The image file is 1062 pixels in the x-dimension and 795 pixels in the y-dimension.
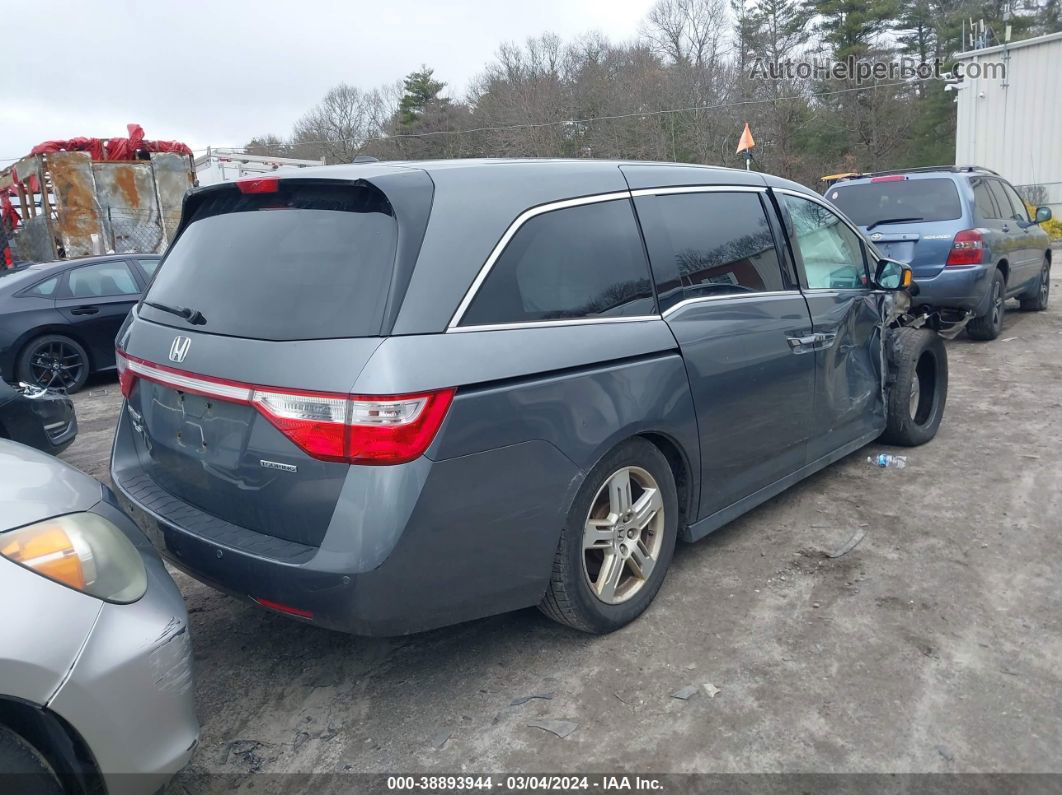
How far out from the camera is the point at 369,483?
90.0 inches

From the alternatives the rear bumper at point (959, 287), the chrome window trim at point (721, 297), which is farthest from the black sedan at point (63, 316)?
the rear bumper at point (959, 287)

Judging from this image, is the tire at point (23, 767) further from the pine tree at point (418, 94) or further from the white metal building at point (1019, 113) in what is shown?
the pine tree at point (418, 94)

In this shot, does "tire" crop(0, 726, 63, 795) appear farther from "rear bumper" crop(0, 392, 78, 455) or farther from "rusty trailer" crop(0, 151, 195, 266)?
"rusty trailer" crop(0, 151, 195, 266)

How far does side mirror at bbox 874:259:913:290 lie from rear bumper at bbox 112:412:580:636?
293 cm

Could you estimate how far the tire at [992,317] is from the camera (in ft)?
27.0

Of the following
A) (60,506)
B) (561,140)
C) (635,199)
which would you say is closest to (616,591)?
(635,199)

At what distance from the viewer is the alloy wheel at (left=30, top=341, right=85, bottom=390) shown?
848cm

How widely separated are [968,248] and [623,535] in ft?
21.1

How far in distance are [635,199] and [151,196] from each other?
44.0ft

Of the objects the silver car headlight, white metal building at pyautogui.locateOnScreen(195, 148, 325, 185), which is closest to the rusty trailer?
white metal building at pyautogui.locateOnScreen(195, 148, 325, 185)

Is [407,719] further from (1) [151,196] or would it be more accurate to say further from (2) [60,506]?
(1) [151,196]

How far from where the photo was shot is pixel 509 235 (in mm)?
2682

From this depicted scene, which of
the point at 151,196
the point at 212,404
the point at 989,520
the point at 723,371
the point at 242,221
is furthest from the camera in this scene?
the point at 151,196

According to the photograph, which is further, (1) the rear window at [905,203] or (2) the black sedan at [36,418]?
(1) the rear window at [905,203]
